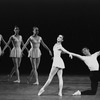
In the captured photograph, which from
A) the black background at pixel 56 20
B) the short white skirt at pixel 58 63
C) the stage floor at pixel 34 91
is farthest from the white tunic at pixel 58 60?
the black background at pixel 56 20

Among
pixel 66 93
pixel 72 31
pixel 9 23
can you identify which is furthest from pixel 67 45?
pixel 66 93

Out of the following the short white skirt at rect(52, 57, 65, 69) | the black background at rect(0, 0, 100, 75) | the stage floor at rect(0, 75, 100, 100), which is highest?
the black background at rect(0, 0, 100, 75)

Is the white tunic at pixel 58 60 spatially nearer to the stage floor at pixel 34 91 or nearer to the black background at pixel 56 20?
the stage floor at pixel 34 91

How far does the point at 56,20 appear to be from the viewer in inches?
434

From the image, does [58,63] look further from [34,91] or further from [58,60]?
[34,91]

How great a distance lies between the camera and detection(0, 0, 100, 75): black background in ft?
35.7

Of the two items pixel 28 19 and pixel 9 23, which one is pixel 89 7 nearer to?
pixel 28 19

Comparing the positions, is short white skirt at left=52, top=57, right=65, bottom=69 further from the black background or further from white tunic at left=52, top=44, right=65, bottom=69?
the black background

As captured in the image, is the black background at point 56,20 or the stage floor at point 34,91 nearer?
the stage floor at point 34,91

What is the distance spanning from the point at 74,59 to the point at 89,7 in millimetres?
2183

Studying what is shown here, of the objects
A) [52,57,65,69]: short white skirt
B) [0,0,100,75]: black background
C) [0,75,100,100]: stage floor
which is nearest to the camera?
[0,75,100,100]: stage floor

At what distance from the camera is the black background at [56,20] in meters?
10.9

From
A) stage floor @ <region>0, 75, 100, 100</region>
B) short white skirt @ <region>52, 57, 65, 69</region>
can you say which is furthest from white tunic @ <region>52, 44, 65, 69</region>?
stage floor @ <region>0, 75, 100, 100</region>

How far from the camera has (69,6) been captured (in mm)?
10844
